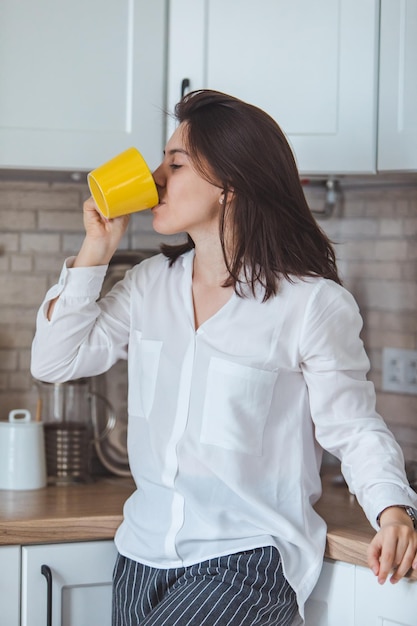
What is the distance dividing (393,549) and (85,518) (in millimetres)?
593

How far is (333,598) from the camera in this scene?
63.2 inches

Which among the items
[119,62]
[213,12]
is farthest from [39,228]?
[213,12]

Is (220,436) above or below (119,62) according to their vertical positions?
below

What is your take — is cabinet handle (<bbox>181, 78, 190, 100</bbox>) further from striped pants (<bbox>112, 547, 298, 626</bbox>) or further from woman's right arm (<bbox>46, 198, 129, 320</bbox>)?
striped pants (<bbox>112, 547, 298, 626</bbox>)

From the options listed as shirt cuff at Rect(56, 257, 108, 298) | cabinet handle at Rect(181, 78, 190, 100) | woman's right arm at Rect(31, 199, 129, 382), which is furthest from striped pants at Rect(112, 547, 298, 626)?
cabinet handle at Rect(181, 78, 190, 100)

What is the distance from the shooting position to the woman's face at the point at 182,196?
5.25 feet

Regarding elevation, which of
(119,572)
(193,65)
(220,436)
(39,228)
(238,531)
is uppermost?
(193,65)

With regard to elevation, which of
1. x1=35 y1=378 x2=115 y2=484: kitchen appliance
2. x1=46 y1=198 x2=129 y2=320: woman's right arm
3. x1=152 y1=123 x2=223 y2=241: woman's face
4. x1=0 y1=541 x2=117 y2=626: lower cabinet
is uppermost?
x1=152 y1=123 x2=223 y2=241: woman's face

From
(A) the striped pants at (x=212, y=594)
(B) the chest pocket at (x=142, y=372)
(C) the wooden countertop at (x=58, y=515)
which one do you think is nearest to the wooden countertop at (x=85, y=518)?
(C) the wooden countertop at (x=58, y=515)

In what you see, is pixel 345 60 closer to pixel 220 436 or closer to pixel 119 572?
pixel 220 436

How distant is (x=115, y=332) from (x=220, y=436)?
1.06 ft

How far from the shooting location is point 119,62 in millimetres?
1856

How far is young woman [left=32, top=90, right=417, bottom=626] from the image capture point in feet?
5.08

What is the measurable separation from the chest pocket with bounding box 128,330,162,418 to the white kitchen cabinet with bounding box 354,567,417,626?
18.9 inches
